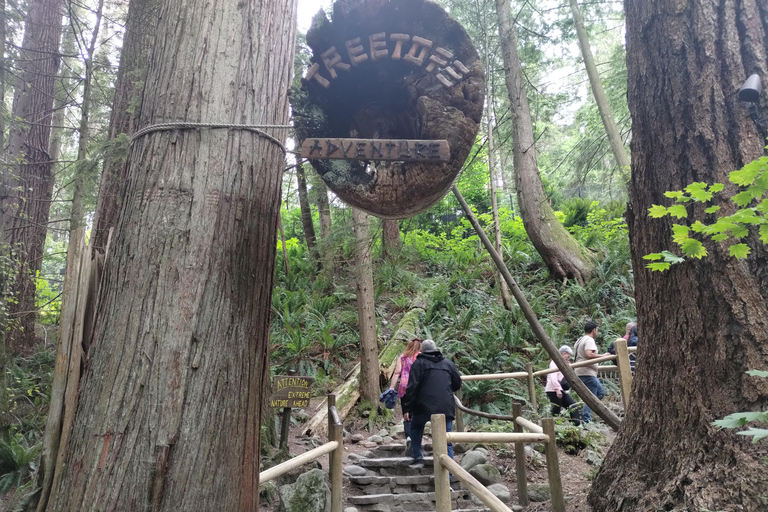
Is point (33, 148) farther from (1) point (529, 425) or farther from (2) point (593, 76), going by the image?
(2) point (593, 76)

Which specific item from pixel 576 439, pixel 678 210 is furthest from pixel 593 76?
pixel 678 210

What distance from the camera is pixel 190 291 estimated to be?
2094 mm

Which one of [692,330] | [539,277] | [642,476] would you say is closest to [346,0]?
[692,330]

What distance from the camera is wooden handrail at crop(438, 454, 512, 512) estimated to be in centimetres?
289

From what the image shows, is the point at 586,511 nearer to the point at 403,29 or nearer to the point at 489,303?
the point at 403,29

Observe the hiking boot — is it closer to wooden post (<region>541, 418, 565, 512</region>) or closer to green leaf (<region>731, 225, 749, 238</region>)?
wooden post (<region>541, 418, 565, 512</region>)

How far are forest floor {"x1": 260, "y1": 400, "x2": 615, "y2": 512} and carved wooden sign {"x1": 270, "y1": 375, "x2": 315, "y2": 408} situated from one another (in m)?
1.09

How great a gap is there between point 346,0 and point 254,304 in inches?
70.9

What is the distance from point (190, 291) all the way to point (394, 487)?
17.2 feet

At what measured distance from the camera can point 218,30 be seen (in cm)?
245

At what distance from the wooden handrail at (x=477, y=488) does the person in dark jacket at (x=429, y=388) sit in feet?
7.44

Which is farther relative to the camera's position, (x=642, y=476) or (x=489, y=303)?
(x=489, y=303)

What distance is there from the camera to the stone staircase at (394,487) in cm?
596

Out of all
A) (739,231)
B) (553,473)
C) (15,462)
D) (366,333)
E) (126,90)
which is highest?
(126,90)
